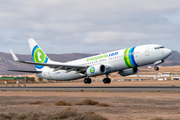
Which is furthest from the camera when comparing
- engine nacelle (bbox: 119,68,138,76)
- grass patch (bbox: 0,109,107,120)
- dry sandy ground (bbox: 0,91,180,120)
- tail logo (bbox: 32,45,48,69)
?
tail logo (bbox: 32,45,48,69)

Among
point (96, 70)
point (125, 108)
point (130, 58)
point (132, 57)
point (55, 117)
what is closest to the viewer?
point (55, 117)

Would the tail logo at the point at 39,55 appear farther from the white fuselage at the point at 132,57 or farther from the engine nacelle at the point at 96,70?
the engine nacelle at the point at 96,70

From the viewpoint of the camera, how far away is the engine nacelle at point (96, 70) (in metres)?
50.1

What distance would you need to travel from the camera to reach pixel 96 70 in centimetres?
5022

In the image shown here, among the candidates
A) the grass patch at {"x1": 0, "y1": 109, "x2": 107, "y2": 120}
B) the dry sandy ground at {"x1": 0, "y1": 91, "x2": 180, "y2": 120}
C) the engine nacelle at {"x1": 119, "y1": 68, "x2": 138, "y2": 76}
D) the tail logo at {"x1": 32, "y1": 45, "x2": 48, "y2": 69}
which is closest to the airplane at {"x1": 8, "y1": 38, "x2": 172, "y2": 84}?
the engine nacelle at {"x1": 119, "y1": 68, "x2": 138, "y2": 76}

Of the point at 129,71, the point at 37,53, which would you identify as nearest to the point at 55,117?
the point at 129,71

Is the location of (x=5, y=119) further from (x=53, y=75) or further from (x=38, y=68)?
(x=38, y=68)

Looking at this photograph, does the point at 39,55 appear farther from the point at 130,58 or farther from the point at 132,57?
the point at 132,57

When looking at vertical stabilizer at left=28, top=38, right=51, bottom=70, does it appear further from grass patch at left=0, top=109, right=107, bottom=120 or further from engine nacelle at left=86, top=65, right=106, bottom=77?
grass patch at left=0, top=109, right=107, bottom=120

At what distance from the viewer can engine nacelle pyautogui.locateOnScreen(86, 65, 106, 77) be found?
50.1 meters

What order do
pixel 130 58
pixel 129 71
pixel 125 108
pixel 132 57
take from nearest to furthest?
pixel 125 108 < pixel 132 57 < pixel 130 58 < pixel 129 71

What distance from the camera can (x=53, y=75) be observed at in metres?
62.1

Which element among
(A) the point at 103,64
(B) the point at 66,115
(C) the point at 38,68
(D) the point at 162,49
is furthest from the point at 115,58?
(B) the point at 66,115

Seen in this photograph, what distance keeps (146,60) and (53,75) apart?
23.6 meters
